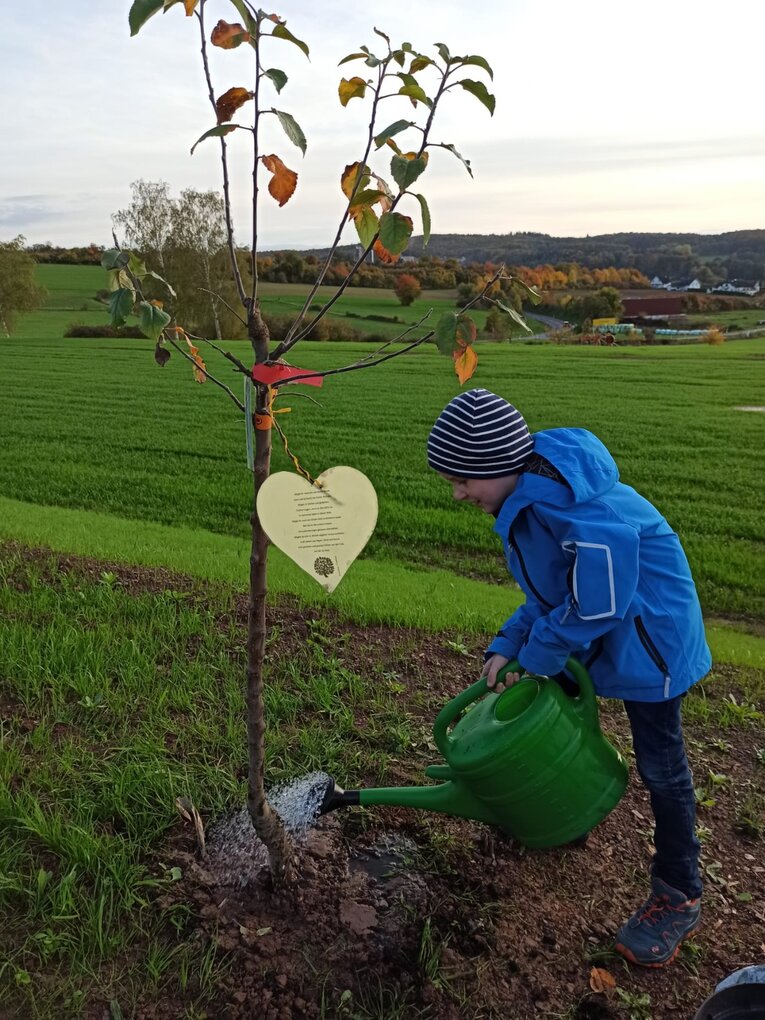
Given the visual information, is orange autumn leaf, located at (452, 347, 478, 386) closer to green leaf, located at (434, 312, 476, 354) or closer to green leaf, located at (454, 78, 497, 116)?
green leaf, located at (434, 312, 476, 354)

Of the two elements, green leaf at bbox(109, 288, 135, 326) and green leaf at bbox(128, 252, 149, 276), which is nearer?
green leaf at bbox(109, 288, 135, 326)

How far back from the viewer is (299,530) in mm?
1679

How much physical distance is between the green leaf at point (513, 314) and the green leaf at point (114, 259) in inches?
29.5

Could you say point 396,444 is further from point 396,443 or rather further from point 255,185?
point 255,185

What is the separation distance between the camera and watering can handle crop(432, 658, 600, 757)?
185 cm

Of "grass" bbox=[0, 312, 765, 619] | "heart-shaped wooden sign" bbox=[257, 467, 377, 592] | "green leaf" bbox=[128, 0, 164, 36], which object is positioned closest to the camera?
"green leaf" bbox=[128, 0, 164, 36]

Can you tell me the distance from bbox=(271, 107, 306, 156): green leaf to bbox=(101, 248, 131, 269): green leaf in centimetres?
42

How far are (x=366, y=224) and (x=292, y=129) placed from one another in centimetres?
30

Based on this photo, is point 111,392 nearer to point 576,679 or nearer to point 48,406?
point 48,406

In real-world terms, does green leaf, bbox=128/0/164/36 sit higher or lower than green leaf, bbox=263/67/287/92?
higher

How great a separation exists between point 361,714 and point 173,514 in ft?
15.5

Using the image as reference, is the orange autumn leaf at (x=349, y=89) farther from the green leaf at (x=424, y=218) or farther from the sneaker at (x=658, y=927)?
the sneaker at (x=658, y=927)

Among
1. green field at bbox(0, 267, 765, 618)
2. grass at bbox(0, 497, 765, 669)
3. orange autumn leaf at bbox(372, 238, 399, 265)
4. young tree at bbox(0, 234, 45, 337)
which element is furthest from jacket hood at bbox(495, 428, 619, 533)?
young tree at bbox(0, 234, 45, 337)

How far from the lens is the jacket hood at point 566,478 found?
68.4 inches
